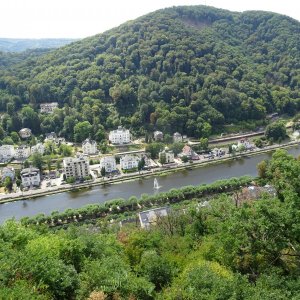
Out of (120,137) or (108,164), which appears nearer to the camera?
(108,164)

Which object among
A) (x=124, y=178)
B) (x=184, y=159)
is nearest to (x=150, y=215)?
(x=124, y=178)

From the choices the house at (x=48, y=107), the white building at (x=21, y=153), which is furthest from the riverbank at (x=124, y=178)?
the house at (x=48, y=107)

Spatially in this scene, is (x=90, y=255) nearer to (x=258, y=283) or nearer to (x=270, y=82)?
(x=258, y=283)

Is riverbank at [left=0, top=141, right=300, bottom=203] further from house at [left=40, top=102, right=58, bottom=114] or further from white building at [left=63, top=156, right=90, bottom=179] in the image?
house at [left=40, top=102, right=58, bottom=114]

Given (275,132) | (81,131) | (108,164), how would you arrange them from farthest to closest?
(275,132), (81,131), (108,164)

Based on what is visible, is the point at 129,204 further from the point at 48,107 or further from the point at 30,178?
the point at 48,107

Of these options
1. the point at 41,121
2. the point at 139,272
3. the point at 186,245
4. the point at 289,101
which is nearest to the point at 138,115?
the point at 41,121
